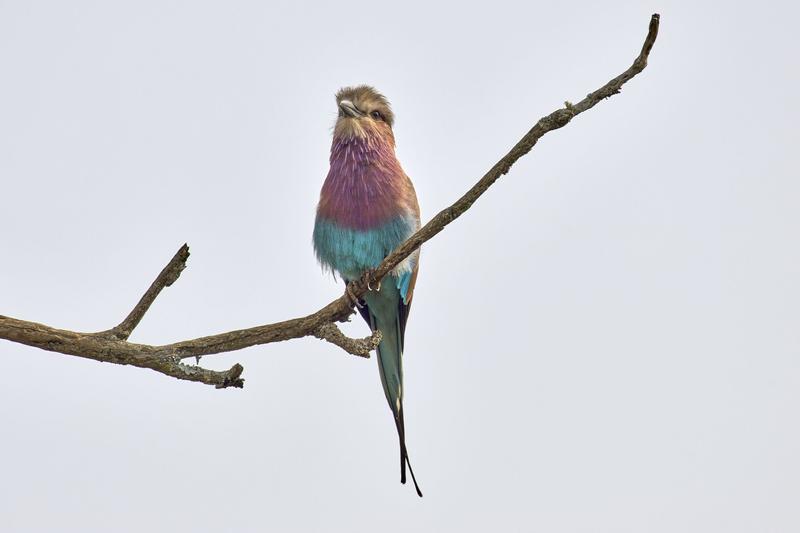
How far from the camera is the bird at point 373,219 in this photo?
226 inches

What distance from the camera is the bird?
5.75m

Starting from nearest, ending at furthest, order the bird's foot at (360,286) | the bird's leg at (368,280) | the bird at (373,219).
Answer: the bird's foot at (360,286), the bird's leg at (368,280), the bird at (373,219)

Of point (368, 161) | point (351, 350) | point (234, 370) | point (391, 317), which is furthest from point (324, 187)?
point (234, 370)

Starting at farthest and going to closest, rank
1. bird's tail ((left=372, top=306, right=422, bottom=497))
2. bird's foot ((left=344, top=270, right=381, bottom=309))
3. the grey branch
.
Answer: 1. bird's tail ((left=372, top=306, right=422, bottom=497))
2. bird's foot ((left=344, top=270, right=381, bottom=309))
3. the grey branch

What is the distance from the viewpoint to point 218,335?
449 centimetres

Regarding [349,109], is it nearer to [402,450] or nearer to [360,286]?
[360,286]

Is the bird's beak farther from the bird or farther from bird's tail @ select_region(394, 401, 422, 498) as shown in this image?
bird's tail @ select_region(394, 401, 422, 498)

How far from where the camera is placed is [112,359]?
4.31 metres

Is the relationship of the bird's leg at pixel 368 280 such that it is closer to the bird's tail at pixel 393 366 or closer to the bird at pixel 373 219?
the bird at pixel 373 219

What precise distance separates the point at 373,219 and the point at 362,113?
806 mm

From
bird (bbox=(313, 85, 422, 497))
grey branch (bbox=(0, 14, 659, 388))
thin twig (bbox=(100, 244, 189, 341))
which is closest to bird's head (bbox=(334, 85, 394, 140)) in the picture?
bird (bbox=(313, 85, 422, 497))

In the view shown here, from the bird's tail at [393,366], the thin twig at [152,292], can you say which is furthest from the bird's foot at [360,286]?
the thin twig at [152,292]

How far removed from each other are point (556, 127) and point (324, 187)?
7.48ft

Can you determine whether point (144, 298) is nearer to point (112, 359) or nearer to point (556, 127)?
point (112, 359)
